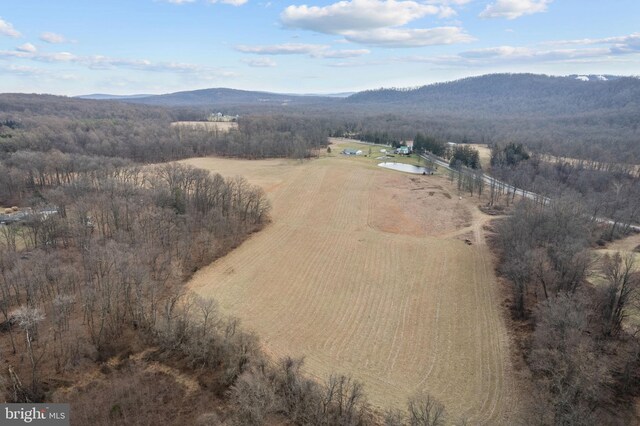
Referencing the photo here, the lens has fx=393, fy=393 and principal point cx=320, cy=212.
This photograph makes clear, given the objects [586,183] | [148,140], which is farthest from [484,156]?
[148,140]

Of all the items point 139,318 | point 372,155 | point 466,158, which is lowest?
point 139,318

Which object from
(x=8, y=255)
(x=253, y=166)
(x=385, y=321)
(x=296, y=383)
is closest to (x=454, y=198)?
(x=385, y=321)

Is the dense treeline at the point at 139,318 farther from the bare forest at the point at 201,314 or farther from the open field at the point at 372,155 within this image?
the open field at the point at 372,155

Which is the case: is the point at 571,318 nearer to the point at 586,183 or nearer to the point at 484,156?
the point at 586,183

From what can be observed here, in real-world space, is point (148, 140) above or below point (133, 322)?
above

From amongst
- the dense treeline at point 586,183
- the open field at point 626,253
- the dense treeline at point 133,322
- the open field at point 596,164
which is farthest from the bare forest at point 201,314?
the open field at point 596,164

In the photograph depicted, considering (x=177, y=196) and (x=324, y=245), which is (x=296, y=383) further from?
(x=177, y=196)

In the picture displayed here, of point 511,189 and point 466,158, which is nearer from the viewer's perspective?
point 511,189
